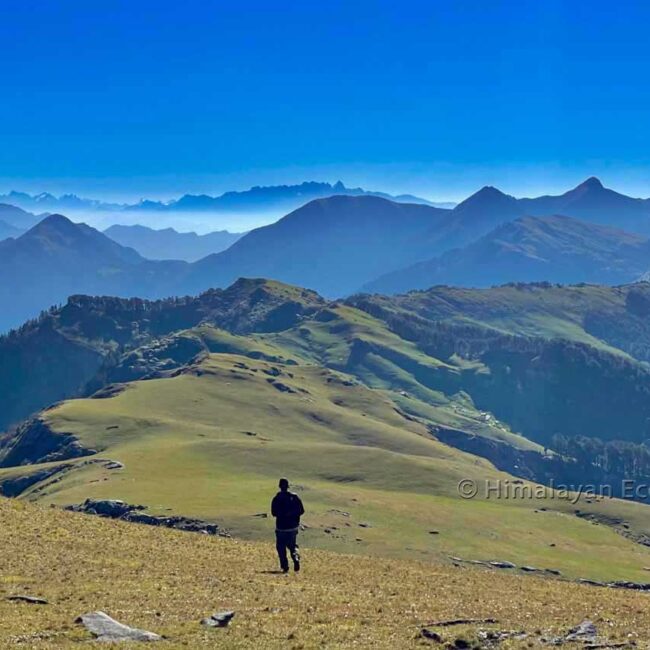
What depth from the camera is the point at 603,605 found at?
35688 millimetres

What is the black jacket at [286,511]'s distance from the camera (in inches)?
1606

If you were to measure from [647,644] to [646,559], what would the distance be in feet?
599

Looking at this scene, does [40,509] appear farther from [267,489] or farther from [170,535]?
[267,489]

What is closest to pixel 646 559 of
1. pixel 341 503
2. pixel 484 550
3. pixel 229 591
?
pixel 484 550

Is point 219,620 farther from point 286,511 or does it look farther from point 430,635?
point 286,511

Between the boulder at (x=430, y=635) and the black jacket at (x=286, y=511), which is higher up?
the black jacket at (x=286, y=511)

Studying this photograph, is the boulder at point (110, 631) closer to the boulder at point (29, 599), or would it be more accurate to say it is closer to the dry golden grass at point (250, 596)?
the dry golden grass at point (250, 596)

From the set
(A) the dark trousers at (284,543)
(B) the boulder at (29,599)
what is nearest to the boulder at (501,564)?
(A) the dark trousers at (284,543)

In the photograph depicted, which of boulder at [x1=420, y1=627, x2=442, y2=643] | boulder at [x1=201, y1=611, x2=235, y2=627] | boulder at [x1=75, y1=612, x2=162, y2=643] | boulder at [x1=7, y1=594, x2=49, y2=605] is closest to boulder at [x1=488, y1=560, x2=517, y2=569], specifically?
boulder at [x1=7, y1=594, x2=49, y2=605]

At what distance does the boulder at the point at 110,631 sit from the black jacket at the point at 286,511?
1380cm

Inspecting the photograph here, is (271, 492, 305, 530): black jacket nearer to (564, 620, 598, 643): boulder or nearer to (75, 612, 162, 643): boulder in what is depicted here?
(75, 612, 162, 643): boulder

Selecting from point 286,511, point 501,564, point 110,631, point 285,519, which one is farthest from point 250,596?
point 501,564

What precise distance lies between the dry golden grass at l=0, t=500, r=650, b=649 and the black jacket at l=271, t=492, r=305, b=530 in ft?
7.21

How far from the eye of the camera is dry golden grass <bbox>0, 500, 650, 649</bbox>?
27.3m
